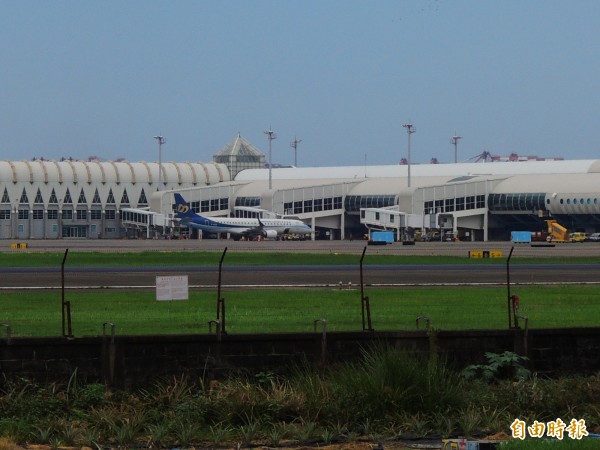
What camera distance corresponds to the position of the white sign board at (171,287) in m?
30.1

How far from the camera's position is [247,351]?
92.2 ft

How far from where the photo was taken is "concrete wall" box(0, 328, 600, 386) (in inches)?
1073

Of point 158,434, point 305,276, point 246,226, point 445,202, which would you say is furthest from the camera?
point 445,202

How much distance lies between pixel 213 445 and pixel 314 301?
20.6 meters

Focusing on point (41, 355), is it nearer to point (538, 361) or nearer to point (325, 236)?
point (538, 361)

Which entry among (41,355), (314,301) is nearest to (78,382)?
(41,355)

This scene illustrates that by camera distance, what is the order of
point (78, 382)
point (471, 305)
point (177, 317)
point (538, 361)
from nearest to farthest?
point (78, 382)
point (538, 361)
point (177, 317)
point (471, 305)

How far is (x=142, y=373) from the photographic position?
27.5 metres

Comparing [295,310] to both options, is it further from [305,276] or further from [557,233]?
[557,233]

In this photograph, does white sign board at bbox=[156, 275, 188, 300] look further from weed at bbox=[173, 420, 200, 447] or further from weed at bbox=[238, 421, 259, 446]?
weed at bbox=[238, 421, 259, 446]

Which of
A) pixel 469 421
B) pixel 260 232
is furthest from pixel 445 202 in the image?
pixel 469 421

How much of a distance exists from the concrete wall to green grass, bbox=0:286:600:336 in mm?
4055

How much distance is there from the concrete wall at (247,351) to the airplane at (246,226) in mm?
129311

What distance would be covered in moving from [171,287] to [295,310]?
30.2 feet
